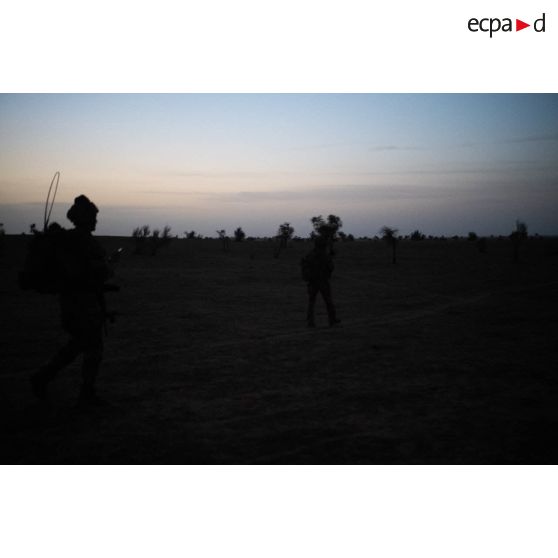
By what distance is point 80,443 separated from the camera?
3703 millimetres

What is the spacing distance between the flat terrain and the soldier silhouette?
1.67 feet

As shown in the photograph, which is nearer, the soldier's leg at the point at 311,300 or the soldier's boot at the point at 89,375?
the soldier's boot at the point at 89,375

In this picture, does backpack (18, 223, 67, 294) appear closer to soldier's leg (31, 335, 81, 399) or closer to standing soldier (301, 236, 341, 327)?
soldier's leg (31, 335, 81, 399)

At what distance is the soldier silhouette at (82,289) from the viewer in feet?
13.6

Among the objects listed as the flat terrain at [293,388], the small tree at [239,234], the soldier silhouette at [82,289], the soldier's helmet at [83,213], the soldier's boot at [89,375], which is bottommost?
the flat terrain at [293,388]

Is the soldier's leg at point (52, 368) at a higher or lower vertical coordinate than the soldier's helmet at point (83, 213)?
lower

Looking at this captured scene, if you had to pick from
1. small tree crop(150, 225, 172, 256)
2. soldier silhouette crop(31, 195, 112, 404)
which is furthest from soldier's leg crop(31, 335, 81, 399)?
small tree crop(150, 225, 172, 256)

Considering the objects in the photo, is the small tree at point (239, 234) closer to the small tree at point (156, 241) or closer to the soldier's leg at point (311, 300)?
the small tree at point (156, 241)

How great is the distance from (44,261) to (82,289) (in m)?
0.44

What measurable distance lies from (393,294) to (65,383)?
11088mm

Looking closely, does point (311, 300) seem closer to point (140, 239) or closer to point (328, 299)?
point (328, 299)

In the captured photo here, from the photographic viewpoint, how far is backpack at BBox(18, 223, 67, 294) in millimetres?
4062

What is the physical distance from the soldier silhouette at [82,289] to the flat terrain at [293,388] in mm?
510

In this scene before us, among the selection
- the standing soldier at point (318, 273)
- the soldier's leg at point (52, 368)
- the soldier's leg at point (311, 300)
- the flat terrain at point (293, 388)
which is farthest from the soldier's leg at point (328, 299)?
the soldier's leg at point (52, 368)
